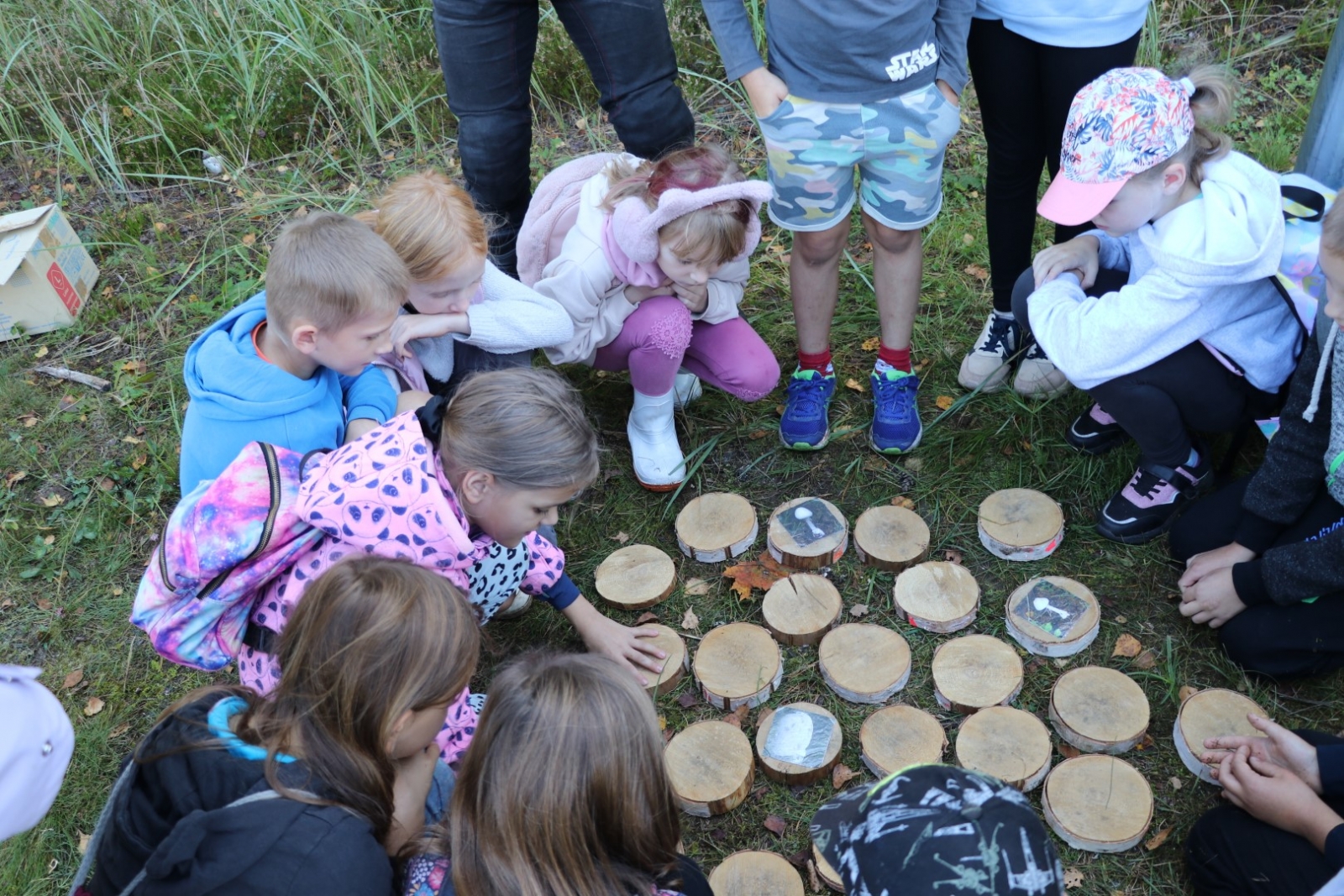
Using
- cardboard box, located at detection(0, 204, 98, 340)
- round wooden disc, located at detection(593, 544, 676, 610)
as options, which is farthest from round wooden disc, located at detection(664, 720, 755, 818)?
cardboard box, located at detection(0, 204, 98, 340)

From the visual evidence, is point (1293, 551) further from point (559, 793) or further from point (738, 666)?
point (559, 793)

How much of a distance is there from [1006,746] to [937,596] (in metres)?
0.41

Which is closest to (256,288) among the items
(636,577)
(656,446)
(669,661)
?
(656,446)

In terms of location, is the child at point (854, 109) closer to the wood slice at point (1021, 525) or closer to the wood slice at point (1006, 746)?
the wood slice at point (1021, 525)

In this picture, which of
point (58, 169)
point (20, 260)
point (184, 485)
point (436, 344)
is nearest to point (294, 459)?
point (184, 485)

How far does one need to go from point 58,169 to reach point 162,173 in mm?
574

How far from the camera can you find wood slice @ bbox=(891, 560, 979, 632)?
2.32 metres

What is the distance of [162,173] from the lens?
13.1 feet

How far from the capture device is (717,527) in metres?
2.56

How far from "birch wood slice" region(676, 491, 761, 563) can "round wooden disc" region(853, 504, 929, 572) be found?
11.0 inches

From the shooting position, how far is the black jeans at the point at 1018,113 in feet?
7.71

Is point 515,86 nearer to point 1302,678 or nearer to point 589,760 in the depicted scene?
point 589,760

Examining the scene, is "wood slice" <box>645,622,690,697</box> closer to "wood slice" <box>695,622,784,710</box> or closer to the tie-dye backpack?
"wood slice" <box>695,622,784,710</box>

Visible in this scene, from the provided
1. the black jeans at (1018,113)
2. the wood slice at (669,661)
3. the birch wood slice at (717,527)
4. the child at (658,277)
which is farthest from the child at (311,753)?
the black jeans at (1018,113)
